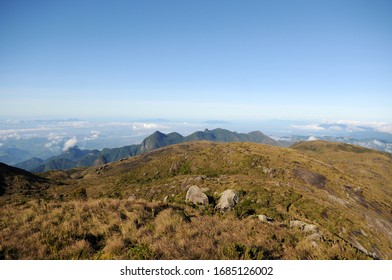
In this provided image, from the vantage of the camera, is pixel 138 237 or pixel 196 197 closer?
pixel 138 237

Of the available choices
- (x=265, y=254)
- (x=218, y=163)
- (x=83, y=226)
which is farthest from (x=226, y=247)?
(x=218, y=163)

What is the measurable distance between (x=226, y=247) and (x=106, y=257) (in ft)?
15.5

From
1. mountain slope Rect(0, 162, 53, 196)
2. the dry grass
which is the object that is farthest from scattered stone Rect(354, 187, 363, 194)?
mountain slope Rect(0, 162, 53, 196)

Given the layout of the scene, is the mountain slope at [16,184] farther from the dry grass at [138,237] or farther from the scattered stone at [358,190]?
the scattered stone at [358,190]

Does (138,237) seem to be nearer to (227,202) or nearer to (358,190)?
(227,202)

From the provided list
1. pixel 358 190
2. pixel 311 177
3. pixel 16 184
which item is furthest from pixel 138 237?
pixel 16 184

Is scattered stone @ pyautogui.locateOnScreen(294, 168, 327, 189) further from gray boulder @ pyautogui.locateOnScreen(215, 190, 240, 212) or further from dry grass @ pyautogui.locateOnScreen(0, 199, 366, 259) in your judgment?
dry grass @ pyautogui.locateOnScreen(0, 199, 366, 259)

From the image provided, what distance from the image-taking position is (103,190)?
6322 cm

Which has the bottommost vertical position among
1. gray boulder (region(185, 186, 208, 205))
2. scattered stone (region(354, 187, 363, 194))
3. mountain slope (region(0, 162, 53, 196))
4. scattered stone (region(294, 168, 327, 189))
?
mountain slope (region(0, 162, 53, 196))

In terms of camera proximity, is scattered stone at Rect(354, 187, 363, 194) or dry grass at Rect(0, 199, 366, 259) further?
scattered stone at Rect(354, 187, 363, 194)

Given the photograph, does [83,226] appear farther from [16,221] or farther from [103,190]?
[103,190]

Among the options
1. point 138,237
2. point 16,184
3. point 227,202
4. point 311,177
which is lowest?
point 16,184

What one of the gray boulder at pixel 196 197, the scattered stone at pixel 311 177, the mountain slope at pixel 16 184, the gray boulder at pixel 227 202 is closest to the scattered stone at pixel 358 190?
the scattered stone at pixel 311 177
